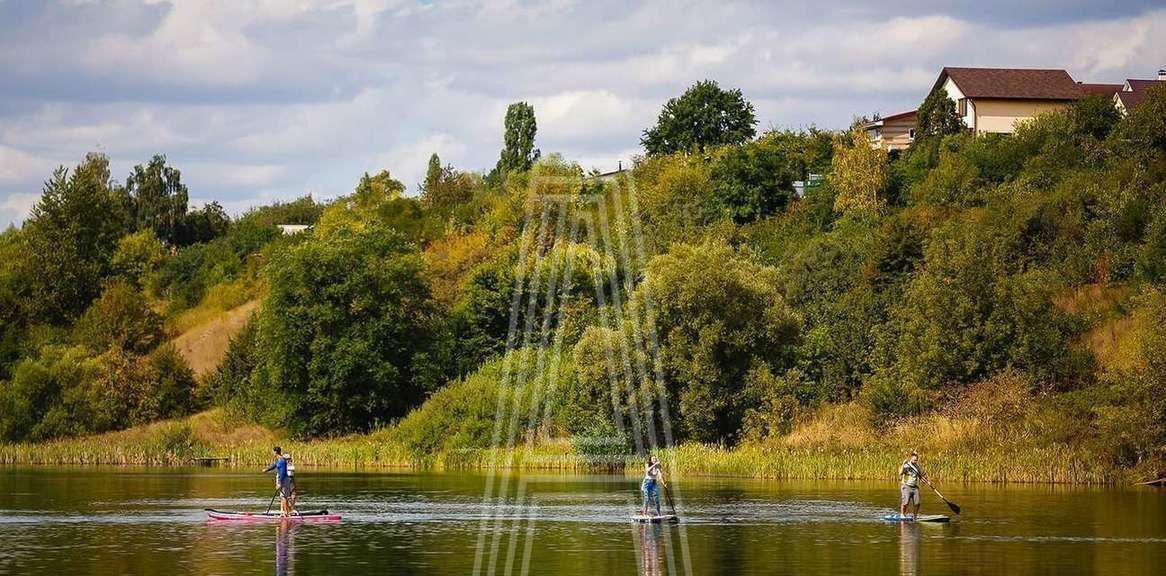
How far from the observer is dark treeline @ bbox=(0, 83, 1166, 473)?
3086 inches

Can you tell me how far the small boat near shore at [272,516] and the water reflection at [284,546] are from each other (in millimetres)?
432

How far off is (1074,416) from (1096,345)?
1319cm

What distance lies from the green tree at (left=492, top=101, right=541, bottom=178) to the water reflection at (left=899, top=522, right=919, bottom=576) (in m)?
103

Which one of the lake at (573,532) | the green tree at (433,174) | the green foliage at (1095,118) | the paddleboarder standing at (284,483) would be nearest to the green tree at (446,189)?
the green tree at (433,174)

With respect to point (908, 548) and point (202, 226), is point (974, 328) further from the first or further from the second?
point (202, 226)

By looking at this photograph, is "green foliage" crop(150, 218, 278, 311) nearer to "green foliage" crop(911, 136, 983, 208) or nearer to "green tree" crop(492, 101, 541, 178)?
"green tree" crop(492, 101, 541, 178)

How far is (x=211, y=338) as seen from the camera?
122 metres

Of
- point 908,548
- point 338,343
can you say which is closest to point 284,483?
point 908,548

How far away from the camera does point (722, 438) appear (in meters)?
81.4

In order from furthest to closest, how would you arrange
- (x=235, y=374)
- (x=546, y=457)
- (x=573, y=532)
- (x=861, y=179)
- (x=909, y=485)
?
(x=861, y=179)
(x=235, y=374)
(x=546, y=457)
(x=909, y=485)
(x=573, y=532)

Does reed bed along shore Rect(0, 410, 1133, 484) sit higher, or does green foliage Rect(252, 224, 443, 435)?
green foliage Rect(252, 224, 443, 435)

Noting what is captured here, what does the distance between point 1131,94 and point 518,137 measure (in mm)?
54329

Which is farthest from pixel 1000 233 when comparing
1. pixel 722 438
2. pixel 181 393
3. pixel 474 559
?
pixel 474 559

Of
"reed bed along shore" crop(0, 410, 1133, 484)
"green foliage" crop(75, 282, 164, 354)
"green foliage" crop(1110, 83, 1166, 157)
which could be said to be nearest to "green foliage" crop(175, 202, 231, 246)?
"green foliage" crop(75, 282, 164, 354)
